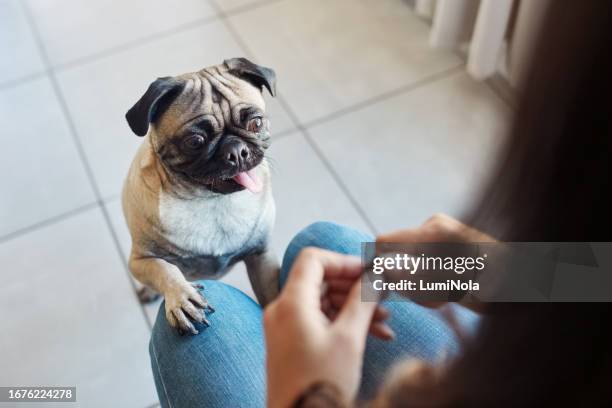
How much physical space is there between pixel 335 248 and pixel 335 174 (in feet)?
2.14

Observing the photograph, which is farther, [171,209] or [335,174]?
[335,174]

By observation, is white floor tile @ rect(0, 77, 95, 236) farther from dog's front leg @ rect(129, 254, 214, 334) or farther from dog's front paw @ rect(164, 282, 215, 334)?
dog's front paw @ rect(164, 282, 215, 334)

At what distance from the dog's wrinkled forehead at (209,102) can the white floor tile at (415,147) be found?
703 mm

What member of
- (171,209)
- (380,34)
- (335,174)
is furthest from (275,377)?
(380,34)

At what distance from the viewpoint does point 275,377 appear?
0.59m

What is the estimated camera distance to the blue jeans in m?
0.88

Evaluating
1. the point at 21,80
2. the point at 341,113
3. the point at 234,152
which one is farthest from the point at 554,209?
the point at 21,80

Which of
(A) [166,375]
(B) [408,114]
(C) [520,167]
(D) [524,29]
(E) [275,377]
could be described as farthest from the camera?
(B) [408,114]

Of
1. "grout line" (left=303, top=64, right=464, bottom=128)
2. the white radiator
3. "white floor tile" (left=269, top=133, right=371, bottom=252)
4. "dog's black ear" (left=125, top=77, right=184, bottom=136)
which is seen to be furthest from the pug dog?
the white radiator

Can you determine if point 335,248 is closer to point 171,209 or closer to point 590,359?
point 171,209

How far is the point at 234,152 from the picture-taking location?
0.95 metres

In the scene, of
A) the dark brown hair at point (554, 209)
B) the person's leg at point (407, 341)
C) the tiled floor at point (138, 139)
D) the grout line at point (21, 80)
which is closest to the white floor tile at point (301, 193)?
the tiled floor at point (138, 139)

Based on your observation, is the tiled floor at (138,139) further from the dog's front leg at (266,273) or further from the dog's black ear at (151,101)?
the dog's black ear at (151,101)

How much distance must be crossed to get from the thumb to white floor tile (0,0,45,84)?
1.65 meters
